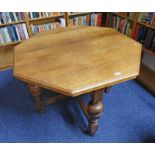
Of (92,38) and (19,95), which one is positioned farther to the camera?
(19,95)

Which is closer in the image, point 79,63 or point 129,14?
point 79,63

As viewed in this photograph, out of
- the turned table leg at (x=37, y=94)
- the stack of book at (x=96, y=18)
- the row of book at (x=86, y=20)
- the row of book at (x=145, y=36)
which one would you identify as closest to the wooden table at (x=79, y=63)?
the turned table leg at (x=37, y=94)

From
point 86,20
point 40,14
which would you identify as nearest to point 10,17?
point 40,14

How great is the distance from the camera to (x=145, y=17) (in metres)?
1.74

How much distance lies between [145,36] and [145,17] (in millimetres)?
223

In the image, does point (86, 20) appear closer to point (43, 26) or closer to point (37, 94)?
point (43, 26)

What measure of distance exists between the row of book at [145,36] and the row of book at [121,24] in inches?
5.9

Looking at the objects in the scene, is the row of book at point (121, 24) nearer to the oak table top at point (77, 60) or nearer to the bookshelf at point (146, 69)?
the bookshelf at point (146, 69)

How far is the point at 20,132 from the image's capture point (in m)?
1.38

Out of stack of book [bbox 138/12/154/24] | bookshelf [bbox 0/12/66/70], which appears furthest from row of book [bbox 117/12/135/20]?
bookshelf [bbox 0/12/66/70]

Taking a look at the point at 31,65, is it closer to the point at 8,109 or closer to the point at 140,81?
the point at 8,109

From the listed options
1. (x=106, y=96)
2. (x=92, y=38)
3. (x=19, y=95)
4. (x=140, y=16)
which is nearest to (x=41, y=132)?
(x=19, y=95)

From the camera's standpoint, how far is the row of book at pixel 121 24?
6.70 feet

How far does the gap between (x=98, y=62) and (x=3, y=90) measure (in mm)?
1366
